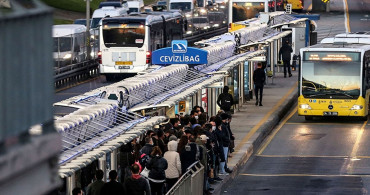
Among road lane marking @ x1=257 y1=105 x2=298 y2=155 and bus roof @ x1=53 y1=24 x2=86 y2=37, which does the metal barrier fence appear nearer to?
road lane marking @ x1=257 y1=105 x2=298 y2=155

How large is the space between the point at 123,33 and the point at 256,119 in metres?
14.0

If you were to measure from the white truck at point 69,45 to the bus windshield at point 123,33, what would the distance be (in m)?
1.30

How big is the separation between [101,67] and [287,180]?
23.0 m

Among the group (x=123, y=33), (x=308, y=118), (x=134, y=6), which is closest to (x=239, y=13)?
(x=134, y=6)

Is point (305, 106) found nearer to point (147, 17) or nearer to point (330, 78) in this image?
point (330, 78)

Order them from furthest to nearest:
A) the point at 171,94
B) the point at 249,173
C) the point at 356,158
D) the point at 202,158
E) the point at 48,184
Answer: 1. the point at 356,158
2. the point at 249,173
3. the point at 171,94
4. the point at 202,158
5. the point at 48,184

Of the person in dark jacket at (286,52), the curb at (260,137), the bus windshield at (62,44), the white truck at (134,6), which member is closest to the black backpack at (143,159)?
the curb at (260,137)

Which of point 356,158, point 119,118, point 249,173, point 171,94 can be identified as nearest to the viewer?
point 119,118

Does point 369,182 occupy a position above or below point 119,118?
below

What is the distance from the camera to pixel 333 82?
32.8 meters

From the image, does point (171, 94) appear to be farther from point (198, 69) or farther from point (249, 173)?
point (198, 69)

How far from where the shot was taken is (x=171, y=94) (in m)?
21.4

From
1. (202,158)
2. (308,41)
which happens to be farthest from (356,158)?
(308,41)

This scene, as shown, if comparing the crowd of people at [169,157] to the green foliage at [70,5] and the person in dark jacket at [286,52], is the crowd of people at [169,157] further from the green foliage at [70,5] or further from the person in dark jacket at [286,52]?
the green foliage at [70,5]
